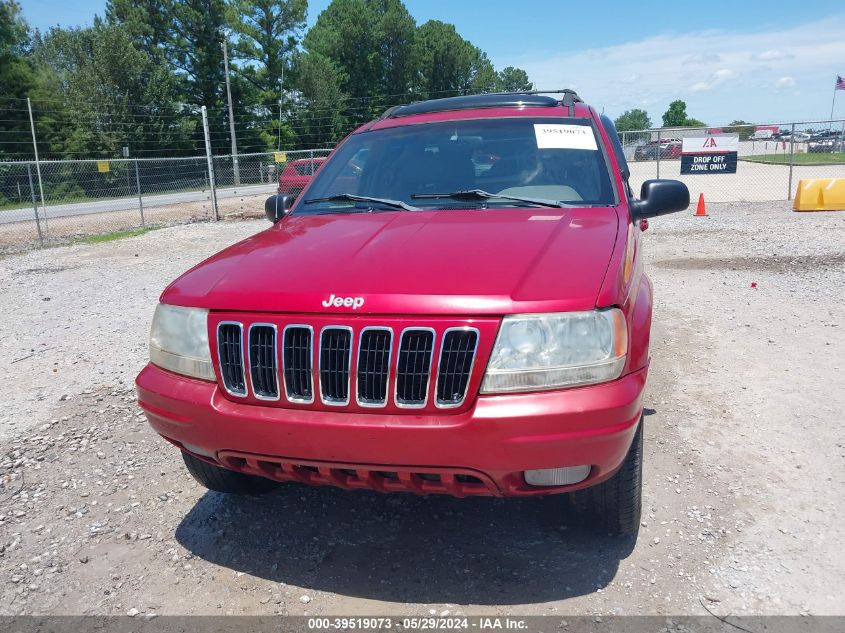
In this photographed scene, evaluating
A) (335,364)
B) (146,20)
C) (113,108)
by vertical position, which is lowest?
(335,364)

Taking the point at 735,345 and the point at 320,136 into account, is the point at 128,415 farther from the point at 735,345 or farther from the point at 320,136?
the point at 320,136

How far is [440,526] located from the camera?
2959mm

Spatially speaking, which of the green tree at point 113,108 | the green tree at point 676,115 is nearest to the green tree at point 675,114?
the green tree at point 676,115

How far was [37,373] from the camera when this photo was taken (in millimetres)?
5141

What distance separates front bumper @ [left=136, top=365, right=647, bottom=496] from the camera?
208cm

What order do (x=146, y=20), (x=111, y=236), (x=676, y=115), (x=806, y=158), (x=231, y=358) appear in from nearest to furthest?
1. (x=231, y=358)
2. (x=111, y=236)
3. (x=806, y=158)
4. (x=146, y=20)
5. (x=676, y=115)

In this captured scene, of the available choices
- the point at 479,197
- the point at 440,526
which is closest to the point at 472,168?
the point at 479,197

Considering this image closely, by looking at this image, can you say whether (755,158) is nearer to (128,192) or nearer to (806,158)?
(806,158)

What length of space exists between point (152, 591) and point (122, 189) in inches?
670

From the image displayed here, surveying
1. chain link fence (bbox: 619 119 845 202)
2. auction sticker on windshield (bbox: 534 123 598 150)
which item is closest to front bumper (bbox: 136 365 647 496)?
auction sticker on windshield (bbox: 534 123 598 150)

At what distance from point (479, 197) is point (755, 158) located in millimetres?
42602

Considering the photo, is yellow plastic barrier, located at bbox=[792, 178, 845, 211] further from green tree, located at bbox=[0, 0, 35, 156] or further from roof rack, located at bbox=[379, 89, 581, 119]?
green tree, located at bbox=[0, 0, 35, 156]

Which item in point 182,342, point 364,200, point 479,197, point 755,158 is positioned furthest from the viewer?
point 755,158

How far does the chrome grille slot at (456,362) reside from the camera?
2.12 meters
